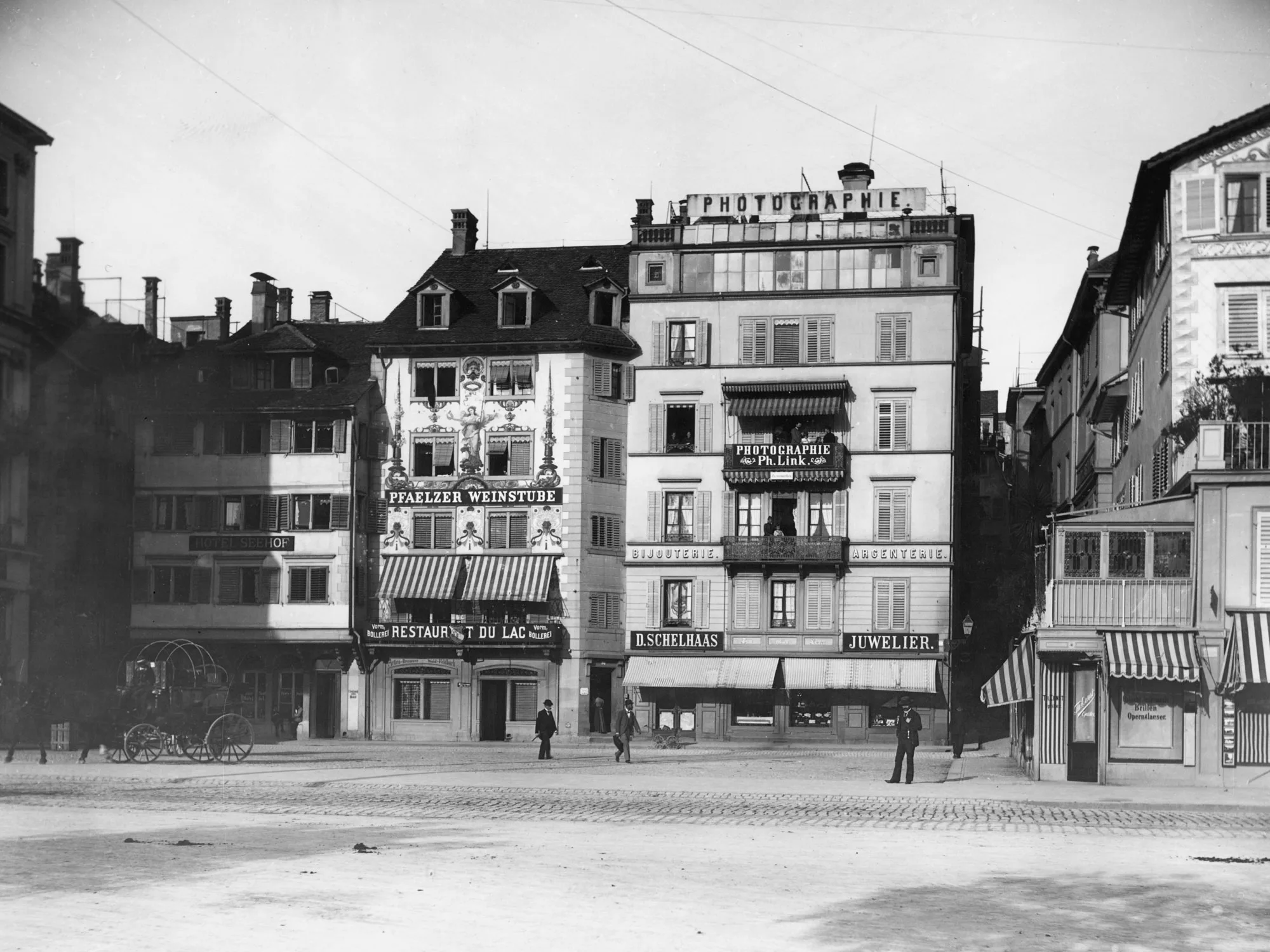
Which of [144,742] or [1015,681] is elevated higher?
[1015,681]

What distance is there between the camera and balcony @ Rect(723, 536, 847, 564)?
2341 inches

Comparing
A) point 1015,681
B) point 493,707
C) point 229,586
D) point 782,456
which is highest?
point 782,456

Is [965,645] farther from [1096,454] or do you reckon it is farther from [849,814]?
[849,814]

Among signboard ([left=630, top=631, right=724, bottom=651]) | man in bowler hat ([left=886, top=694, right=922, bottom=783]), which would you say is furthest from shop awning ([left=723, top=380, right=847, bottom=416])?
man in bowler hat ([left=886, top=694, right=922, bottom=783])

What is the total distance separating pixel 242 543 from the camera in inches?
2494

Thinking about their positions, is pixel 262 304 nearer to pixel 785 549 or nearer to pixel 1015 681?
pixel 785 549

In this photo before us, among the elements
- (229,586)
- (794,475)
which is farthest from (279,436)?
(794,475)

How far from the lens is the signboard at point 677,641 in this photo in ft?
199

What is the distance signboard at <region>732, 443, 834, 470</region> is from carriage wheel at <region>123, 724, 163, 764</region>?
25.6m

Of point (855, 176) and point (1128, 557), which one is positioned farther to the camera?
point (855, 176)

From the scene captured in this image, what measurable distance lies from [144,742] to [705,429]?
87.9 ft

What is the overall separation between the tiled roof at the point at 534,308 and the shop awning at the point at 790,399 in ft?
15.6

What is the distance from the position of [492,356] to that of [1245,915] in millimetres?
49269

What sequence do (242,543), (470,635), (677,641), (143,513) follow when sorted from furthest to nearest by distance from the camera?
(143,513) → (242,543) → (470,635) → (677,641)
